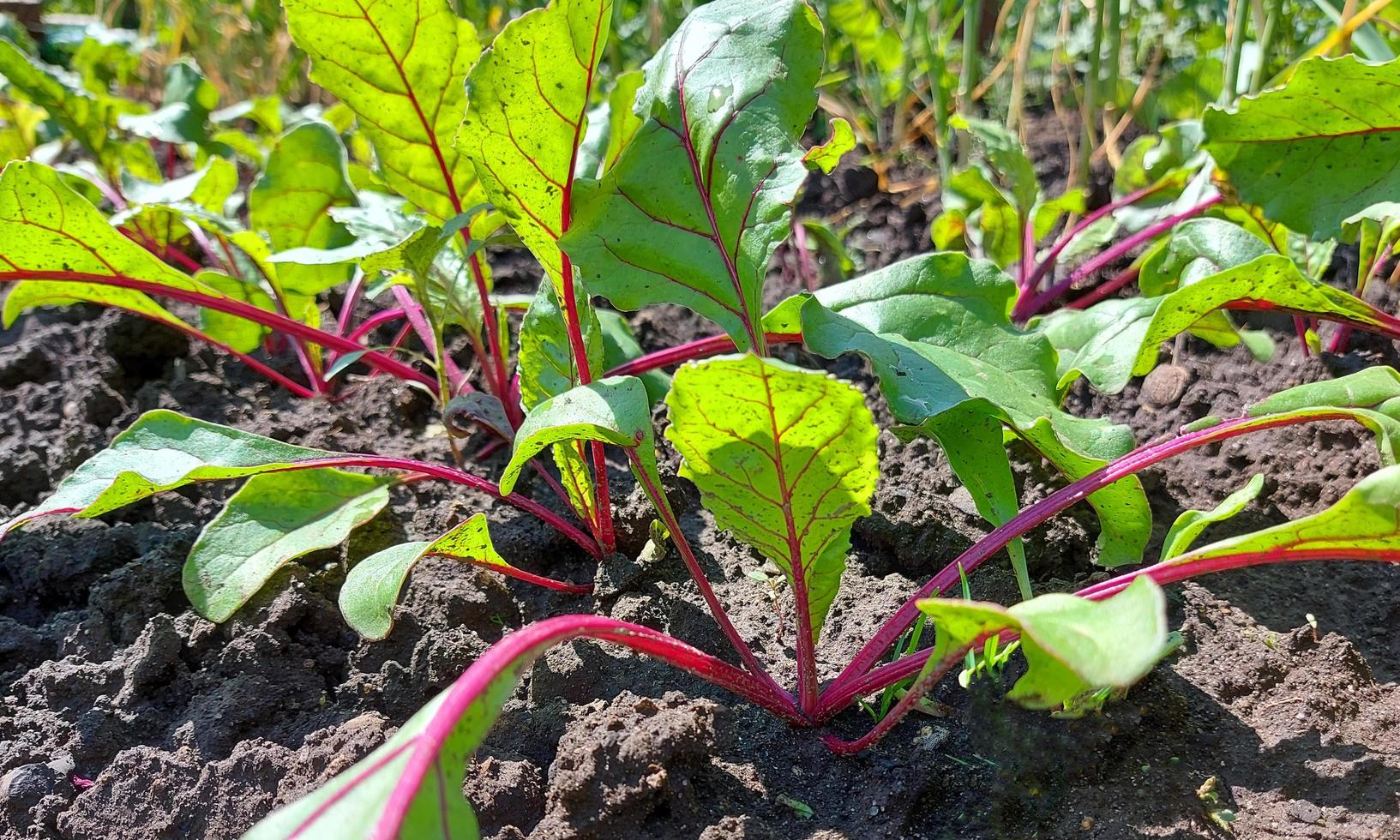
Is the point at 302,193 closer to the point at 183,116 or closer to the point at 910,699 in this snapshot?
the point at 183,116

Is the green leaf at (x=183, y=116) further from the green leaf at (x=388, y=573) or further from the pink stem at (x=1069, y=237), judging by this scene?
the pink stem at (x=1069, y=237)

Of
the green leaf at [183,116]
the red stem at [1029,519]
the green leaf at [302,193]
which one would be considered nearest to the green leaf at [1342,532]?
the red stem at [1029,519]

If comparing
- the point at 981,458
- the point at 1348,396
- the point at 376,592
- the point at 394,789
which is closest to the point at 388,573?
the point at 376,592

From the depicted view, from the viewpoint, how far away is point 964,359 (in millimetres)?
1227

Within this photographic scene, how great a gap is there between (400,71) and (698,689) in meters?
0.89

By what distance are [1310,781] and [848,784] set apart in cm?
43

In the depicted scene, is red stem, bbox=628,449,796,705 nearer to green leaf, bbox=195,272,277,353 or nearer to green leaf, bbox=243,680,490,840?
green leaf, bbox=243,680,490,840

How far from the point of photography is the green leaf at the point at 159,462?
122cm

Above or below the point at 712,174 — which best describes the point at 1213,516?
below

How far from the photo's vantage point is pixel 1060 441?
1.10m

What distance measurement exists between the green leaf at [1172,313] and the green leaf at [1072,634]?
489 mm

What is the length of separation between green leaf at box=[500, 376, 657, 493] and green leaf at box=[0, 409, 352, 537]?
1.48 feet

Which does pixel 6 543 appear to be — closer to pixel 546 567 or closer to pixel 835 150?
pixel 546 567

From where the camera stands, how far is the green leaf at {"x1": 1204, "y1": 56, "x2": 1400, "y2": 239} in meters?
1.37
